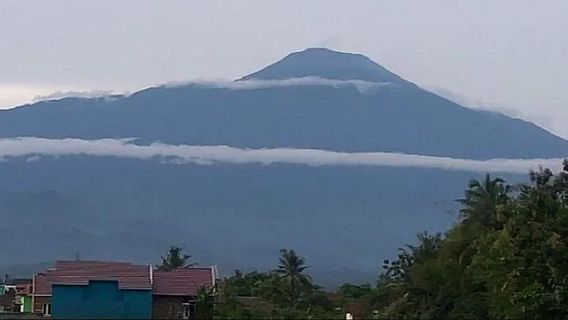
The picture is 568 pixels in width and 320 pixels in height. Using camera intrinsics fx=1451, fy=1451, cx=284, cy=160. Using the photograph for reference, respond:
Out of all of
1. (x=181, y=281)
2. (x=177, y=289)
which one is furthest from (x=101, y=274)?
(x=181, y=281)

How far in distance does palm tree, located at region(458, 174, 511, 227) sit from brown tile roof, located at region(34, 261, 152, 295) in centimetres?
1110

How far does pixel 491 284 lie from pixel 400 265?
15109mm

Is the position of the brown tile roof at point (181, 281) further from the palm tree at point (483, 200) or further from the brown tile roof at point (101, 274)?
the palm tree at point (483, 200)

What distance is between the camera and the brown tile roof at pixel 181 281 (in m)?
49.7

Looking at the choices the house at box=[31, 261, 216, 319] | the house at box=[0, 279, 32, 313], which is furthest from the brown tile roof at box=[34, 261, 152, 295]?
the house at box=[0, 279, 32, 313]

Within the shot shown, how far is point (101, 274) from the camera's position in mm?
48250

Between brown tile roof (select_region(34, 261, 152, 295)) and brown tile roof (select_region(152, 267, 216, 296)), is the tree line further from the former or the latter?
brown tile roof (select_region(34, 261, 152, 295))

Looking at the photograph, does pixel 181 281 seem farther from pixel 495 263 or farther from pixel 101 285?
pixel 495 263

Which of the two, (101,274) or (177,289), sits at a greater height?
(101,274)

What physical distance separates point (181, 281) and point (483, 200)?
1179cm

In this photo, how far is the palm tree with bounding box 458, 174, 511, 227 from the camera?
4350 centimetres

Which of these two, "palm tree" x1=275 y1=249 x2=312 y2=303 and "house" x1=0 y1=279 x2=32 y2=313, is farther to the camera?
"house" x1=0 y1=279 x2=32 y2=313

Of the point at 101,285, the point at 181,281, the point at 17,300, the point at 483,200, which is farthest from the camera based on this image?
the point at 17,300

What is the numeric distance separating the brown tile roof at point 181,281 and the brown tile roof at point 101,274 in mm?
467
